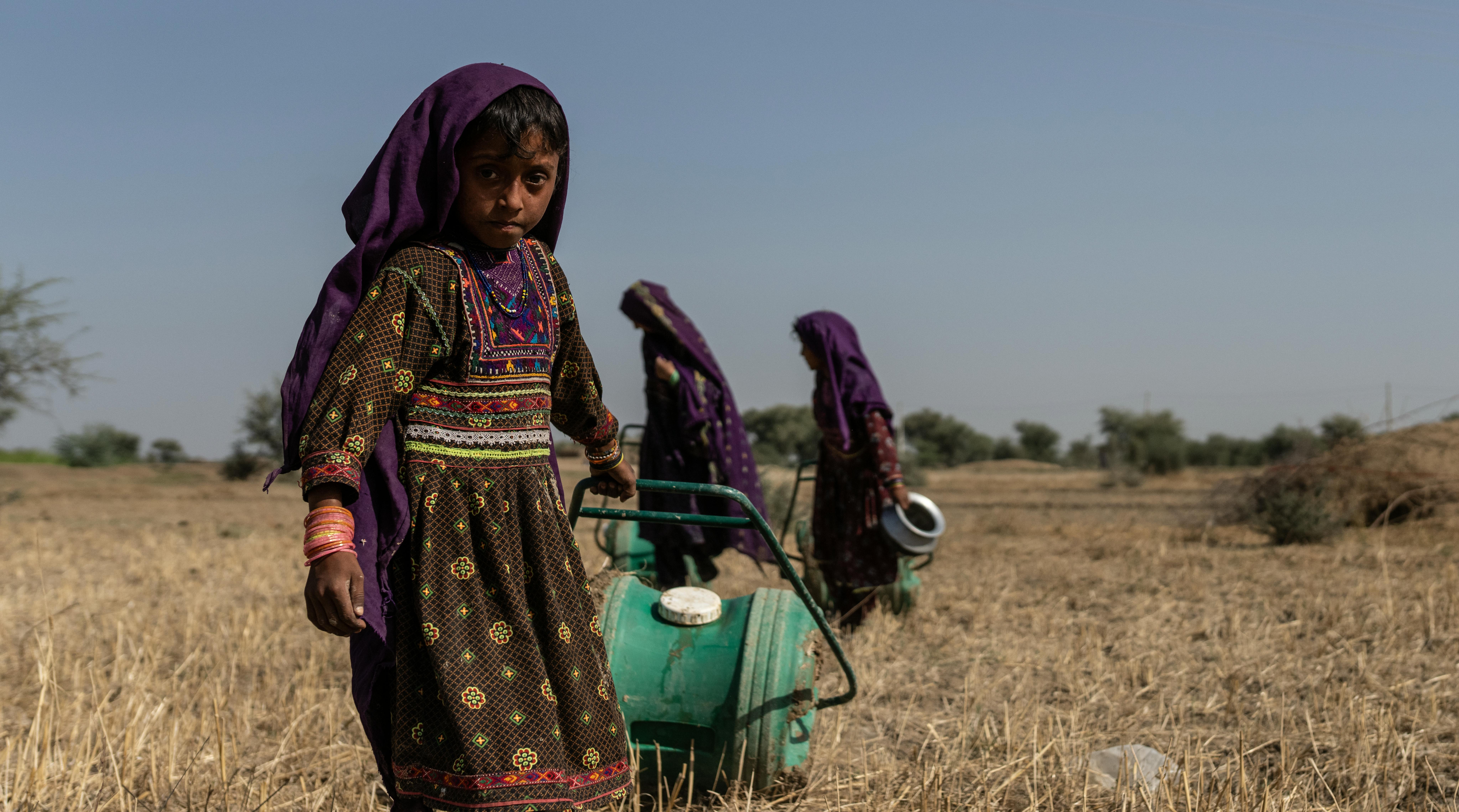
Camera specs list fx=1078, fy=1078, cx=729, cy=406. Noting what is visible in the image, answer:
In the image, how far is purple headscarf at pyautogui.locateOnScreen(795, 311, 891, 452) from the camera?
234 inches

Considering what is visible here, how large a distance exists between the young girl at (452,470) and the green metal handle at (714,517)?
0.37m

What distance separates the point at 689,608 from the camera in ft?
10.5

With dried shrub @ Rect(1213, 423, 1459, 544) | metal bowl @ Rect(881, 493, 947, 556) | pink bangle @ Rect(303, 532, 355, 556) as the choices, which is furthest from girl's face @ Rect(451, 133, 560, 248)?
dried shrub @ Rect(1213, 423, 1459, 544)

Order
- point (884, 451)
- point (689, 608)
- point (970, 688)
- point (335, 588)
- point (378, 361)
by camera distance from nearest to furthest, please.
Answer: point (335, 588), point (378, 361), point (689, 608), point (970, 688), point (884, 451)

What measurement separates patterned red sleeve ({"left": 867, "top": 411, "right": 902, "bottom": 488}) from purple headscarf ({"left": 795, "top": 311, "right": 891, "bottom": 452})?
0.08m

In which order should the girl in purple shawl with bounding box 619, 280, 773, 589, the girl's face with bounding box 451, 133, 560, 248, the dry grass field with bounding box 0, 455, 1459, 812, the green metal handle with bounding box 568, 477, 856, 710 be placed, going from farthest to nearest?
the girl in purple shawl with bounding box 619, 280, 773, 589 < the dry grass field with bounding box 0, 455, 1459, 812 < the green metal handle with bounding box 568, 477, 856, 710 < the girl's face with bounding box 451, 133, 560, 248

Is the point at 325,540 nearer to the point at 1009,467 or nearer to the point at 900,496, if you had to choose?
the point at 900,496

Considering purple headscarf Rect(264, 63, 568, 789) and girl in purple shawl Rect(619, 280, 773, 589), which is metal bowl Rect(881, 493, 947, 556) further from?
purple headscarf Rect(264, 63, 568, 789)

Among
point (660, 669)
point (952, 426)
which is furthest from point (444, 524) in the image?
point (952, 426)

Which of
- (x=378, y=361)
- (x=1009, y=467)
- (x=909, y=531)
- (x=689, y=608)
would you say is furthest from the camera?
(x=1009, y=467)

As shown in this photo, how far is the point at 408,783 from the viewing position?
2096 millimetres

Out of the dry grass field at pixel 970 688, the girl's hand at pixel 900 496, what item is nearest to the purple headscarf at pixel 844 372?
the girl's hand at pixel 900 496

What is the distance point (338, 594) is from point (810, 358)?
14.7ft

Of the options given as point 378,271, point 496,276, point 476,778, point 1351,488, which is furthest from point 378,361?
point 1351,488
